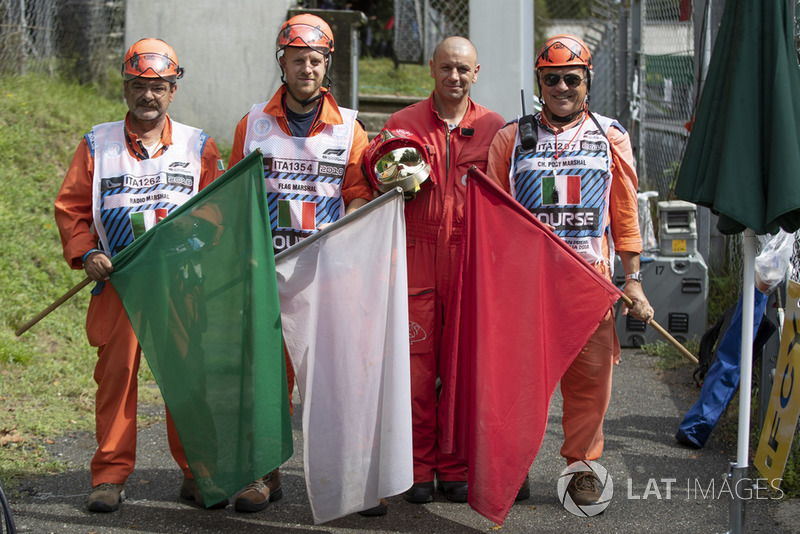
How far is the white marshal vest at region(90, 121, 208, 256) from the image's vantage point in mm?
4660

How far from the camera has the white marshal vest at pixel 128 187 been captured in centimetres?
466

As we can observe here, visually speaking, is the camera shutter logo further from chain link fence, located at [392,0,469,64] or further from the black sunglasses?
chain link fence, located at [392,0,469,64]

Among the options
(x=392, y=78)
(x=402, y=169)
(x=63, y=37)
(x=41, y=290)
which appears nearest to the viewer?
(x=402, y=169)

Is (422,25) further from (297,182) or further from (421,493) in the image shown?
(421,493)

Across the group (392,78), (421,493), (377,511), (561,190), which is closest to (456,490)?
(421,493)

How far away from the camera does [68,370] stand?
22.6 ft

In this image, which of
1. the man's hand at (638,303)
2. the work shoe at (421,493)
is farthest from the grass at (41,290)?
the work shoe at (421,493)

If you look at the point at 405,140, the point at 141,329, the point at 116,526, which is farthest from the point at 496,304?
the point at 116,526

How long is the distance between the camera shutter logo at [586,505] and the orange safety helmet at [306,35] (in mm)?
2538

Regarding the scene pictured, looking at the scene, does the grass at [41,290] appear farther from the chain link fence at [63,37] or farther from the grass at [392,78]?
the grass at [392,78]

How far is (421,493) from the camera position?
15.7 ft

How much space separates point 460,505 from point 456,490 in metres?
0.08

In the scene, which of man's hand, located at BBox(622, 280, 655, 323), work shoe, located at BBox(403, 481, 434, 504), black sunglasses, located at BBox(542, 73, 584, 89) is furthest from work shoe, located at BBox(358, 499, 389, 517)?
black sunglasses, located at BBox(542, 73, 584, 89)

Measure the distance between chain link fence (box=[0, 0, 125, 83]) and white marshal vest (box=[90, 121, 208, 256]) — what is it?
682 centimetres
